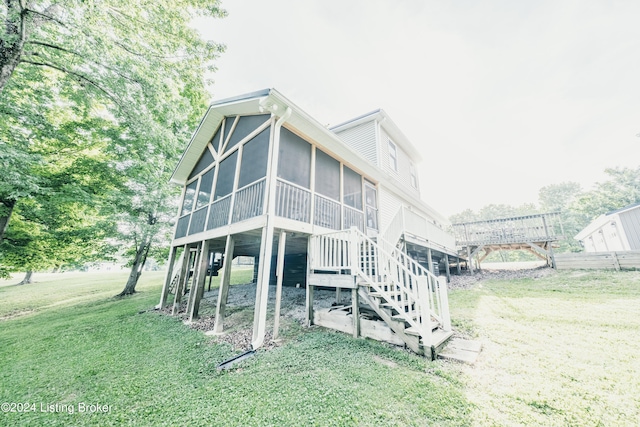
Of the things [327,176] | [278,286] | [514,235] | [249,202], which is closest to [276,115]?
[249,202]

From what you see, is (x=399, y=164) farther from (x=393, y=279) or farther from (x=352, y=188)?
(x=393, y=279)

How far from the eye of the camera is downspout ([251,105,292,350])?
4.84 metres

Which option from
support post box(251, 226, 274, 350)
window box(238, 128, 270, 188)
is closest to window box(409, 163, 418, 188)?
window box(238, 128, 270, 188)

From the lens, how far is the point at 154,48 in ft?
29.7

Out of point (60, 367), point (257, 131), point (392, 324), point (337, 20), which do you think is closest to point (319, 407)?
point (392, 324)

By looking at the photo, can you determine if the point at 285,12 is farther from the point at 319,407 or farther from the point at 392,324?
the point at 319,407

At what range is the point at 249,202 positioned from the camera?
619cm

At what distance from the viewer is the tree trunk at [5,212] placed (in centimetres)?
862

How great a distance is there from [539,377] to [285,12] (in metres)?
13.0

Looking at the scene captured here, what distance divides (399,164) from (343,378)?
1194cm

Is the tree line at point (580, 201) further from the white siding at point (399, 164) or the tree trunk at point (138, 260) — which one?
the tree trunk at point (138, 260)

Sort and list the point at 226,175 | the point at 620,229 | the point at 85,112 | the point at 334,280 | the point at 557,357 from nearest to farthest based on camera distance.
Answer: the point at 557,357, the point at 334,280, the point at 226,175, the point at 85,112, the point at 620,229

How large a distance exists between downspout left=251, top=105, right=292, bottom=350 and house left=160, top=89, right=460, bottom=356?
2 centimetres

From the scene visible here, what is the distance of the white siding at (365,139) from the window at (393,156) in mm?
1594
